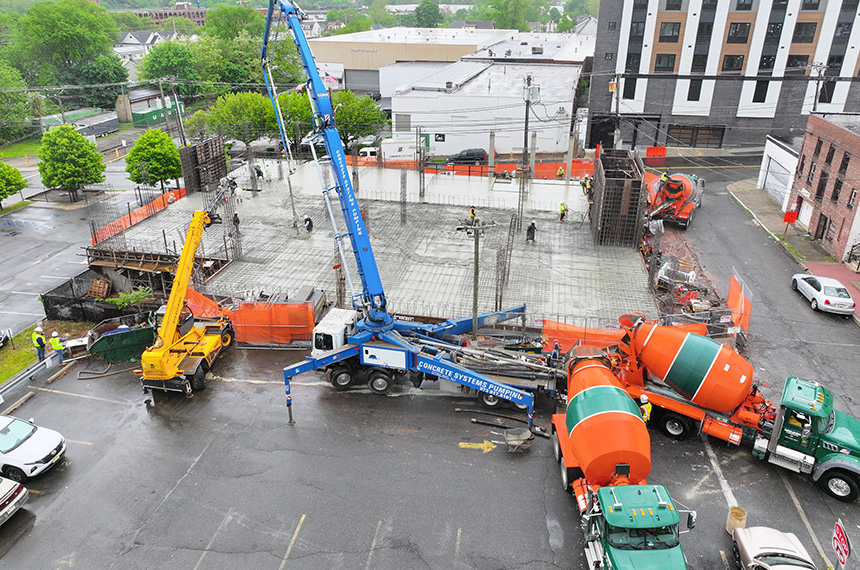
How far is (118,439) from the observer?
1922 cm

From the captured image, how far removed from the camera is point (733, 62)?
5409cm

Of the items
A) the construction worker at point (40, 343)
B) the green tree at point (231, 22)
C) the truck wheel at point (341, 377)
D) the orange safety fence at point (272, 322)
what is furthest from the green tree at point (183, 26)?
the truck wheel at point (341, 377)

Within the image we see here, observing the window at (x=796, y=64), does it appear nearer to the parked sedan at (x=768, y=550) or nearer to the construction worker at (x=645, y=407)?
the construction worker at (x=645, y=407)

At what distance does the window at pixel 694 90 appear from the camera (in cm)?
5494

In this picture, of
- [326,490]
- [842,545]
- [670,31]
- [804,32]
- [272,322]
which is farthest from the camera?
[670,31]

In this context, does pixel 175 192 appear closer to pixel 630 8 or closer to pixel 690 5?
pixel 630 8

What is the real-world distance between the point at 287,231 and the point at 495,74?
39039mm

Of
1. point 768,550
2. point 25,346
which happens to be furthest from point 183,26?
point 768,550

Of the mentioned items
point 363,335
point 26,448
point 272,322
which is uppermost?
point 363,335

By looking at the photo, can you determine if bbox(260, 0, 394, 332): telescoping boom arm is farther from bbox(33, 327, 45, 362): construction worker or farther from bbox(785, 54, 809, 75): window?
bbox(785, 54, 809, 75): window

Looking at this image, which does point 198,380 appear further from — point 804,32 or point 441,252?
point 804,32

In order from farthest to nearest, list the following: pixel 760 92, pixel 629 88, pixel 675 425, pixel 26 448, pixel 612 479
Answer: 1. pixel 629 88
2. pixel 760 92
3. pixel 675 425
4. pixel 26 448
5. pixel 612 479

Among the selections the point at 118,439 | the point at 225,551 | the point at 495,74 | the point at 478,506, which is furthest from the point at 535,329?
the point at 495,74

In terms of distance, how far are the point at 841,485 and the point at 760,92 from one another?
48.9 metres
